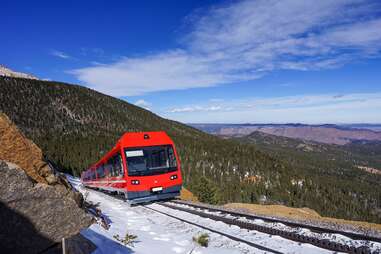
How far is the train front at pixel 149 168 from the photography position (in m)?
16.4

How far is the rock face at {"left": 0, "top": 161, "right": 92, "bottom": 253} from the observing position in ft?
12.5

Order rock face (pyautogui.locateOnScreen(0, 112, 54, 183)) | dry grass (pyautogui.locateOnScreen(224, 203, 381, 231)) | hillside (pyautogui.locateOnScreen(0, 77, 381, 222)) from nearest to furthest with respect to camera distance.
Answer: rock face (pyautogui.locateOnScreen(0, 112, 54, 183))
dry grass (pyautogui.locateOnScreen(224, 203, 381, 231))
hillside (pyautogui.locateOnScreen(0, 77, 381, 222))

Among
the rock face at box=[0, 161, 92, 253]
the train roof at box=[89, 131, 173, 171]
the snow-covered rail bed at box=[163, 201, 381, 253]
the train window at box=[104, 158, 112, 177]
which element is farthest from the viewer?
the train window at box=[104, 158, 112, 177]

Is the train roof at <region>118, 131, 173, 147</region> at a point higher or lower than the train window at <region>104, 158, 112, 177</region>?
higher

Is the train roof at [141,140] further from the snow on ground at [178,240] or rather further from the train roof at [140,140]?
the snow on ground at [178,240]

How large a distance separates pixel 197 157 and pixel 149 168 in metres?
115

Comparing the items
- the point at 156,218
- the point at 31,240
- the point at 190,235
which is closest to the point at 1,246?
the point at 31,240

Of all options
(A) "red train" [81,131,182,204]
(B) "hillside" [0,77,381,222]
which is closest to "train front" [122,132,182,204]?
(A) "red train" [81,131,182,204]

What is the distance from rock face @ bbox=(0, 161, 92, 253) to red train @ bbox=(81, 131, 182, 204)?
12.2 m

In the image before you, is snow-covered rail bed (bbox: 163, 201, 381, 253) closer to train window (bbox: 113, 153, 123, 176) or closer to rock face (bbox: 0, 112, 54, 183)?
rock face (bbox: 0, 112, 54, 183)

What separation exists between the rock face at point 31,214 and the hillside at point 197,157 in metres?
79.0

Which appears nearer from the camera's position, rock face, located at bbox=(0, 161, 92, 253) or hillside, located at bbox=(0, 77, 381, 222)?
rock face, located at bbox=(0, 161, 92, 253)

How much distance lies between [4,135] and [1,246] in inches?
67.2

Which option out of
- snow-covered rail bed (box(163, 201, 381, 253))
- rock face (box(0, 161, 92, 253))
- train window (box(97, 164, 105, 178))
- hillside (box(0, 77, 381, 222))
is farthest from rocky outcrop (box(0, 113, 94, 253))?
hillside (box(0, 77, 381, 222))
